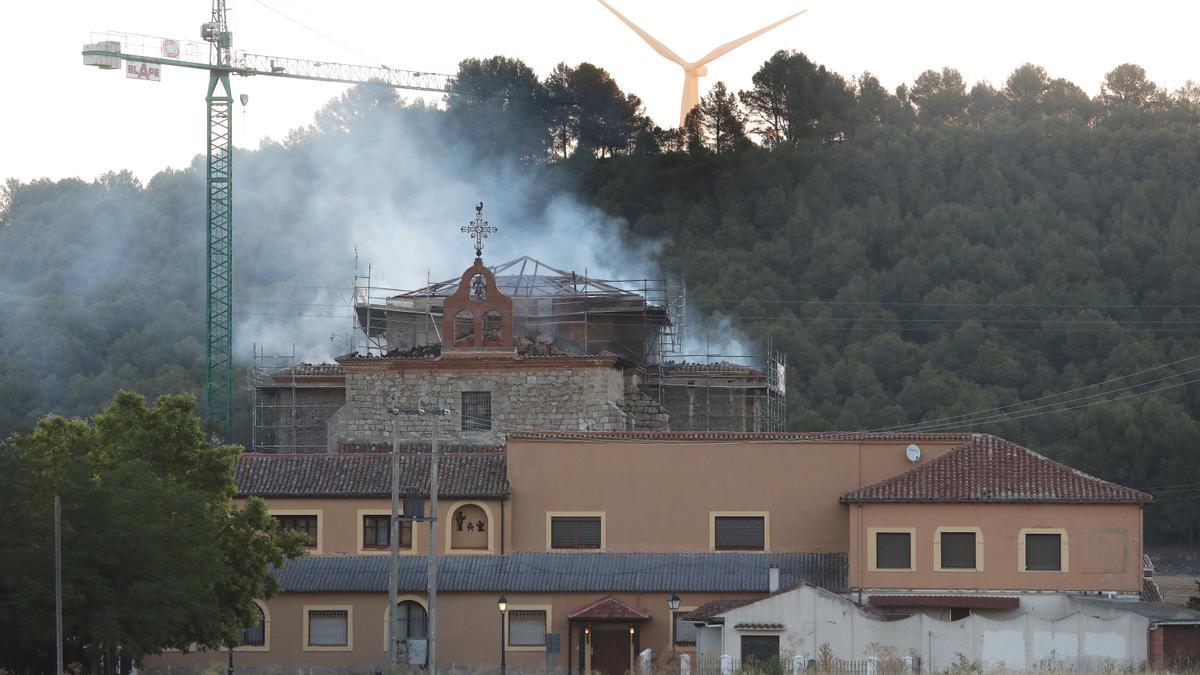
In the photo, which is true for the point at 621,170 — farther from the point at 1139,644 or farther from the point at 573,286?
the point at 1139,644

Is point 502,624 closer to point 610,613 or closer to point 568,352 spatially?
point 610,613

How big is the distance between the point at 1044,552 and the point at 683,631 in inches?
343

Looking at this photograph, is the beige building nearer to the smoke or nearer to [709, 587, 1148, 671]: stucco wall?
[709, 587, 1148, 671]: stucco wall

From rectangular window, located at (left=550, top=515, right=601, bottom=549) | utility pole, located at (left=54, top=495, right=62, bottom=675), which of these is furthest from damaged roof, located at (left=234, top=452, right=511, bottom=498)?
utility pole, located at (left=54, top=495, right=62, bottom=675)

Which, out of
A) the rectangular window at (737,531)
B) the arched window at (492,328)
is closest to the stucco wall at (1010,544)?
the rectangular window at (737,531)

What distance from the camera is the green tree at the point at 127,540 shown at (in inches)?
1511

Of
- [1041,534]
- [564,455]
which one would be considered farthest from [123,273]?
[1041,534]

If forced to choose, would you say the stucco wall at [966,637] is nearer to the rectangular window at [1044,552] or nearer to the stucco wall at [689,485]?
the rectangular window at [1044,552]

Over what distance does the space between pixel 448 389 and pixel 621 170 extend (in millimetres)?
50616

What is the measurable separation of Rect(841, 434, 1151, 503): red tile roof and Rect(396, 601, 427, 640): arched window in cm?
1056

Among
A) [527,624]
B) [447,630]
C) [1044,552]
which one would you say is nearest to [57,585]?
[447,630]

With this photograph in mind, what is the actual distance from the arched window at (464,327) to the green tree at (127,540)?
16371 millimetres

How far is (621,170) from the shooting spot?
109m

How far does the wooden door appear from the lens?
49.6m
